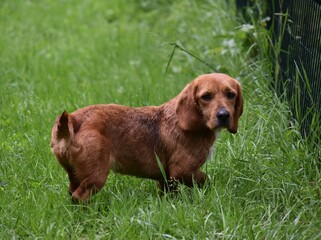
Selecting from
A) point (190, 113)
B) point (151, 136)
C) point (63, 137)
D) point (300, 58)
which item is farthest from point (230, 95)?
point (300, 58)

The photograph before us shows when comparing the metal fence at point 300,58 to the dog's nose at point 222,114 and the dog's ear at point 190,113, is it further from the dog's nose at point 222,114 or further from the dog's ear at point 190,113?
the dog's ear at point 190,113

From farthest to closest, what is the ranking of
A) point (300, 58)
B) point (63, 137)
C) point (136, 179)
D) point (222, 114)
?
1. point (300, 58)
2. point (136, 179)
3. point (222, 114)
4. point (63, 137)

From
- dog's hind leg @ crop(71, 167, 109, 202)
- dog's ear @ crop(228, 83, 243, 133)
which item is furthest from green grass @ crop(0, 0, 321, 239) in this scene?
dog's ear @ crop(228, 83, 243, 133)

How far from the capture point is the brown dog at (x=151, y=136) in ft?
17.4

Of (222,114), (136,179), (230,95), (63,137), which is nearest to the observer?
(63,137)

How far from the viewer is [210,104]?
217 inches

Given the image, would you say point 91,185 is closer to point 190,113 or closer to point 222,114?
point 190,113

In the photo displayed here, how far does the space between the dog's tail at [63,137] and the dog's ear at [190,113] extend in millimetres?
801

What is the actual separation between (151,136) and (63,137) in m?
0.73

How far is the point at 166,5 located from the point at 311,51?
6.18m

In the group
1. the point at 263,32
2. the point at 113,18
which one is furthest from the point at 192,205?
the point at 113,18

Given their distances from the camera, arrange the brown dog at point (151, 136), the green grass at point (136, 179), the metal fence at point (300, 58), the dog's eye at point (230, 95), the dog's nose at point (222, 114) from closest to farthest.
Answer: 1. the green grass at point (136, 179)
2. the brown dog at point (151, 136)
3. the dog's nose at point (222, 114)
4. the dog's eye at point (230, 95)
5. the metal fence at point (300, 58)

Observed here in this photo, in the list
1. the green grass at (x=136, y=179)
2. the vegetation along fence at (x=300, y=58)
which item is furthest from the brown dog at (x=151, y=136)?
the vegetation along fence at (x=300, y=58)

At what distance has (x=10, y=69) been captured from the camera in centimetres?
953
